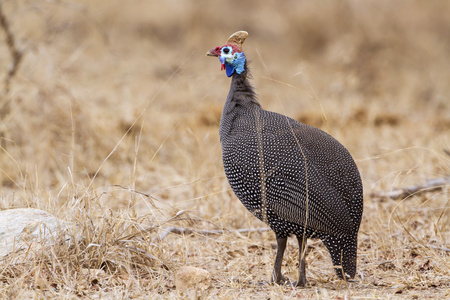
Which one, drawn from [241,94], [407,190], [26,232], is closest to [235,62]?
[241,94]

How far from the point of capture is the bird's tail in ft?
8.96

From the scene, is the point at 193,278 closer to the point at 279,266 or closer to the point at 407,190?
the point at 279,266

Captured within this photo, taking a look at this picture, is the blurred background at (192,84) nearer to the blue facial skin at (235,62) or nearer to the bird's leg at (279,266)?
the blue facial skin at (235,62)

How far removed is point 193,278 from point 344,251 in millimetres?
712

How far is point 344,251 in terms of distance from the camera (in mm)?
2738

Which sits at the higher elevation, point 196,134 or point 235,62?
point 235,62

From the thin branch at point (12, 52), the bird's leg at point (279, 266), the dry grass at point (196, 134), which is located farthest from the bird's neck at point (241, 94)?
the thin branch at point (12, 52)

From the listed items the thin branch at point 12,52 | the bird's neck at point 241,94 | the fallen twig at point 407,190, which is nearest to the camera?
the bird's neck at point 241,94

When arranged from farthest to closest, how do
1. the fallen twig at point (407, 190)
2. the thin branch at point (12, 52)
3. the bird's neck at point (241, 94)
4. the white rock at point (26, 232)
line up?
the thin branch at point (12, 52)
the fallen twig at point (407, 190)
the bird's neck at point (241, 94)
the white rock at point (26, 232)

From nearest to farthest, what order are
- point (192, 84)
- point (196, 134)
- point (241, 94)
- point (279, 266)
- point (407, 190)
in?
point (279, 266), point (241, 94), point (407, 190), point (196, 134), point (192, 84)

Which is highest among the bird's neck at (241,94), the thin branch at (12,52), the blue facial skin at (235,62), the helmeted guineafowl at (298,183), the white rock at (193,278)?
the thin branch at (12,52)

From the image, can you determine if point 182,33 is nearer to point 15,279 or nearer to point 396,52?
point 396,52

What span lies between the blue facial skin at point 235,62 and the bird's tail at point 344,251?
955 mm

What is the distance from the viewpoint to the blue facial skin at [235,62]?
2.97m
